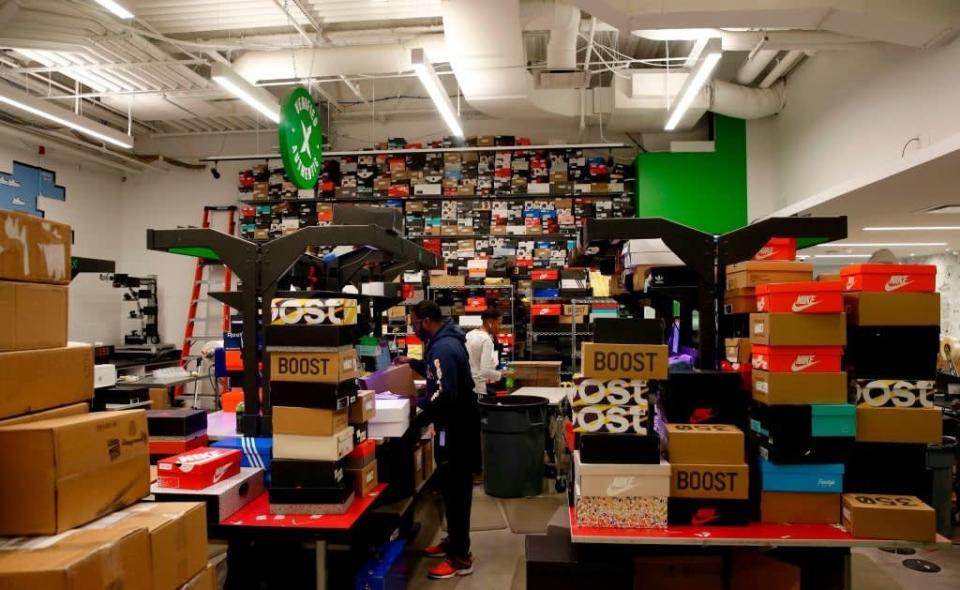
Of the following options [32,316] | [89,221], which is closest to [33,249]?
[32,316]

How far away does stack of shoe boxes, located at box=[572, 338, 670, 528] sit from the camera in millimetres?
2473

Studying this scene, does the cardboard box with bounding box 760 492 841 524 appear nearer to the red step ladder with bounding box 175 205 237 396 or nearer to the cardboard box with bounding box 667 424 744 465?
the cardboard box with bounding box 667 424 744 465

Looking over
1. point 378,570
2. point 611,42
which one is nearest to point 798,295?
point 378,570

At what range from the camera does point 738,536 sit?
7.88 feet

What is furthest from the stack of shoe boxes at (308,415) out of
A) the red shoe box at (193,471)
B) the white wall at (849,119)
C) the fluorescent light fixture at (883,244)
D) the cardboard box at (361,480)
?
the fluorescent light fixture at (883,244)

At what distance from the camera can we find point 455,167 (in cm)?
864

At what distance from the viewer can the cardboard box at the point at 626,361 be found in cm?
251

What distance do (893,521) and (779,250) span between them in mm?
1379

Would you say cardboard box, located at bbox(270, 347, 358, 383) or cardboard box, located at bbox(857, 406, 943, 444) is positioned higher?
cardboard box, located at bbox(270, 347, 358, 383)

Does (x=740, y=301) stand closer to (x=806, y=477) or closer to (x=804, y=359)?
(x=804, y=359)

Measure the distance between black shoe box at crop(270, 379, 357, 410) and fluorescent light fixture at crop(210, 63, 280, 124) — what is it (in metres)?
3.66

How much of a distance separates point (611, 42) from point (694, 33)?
2260mm

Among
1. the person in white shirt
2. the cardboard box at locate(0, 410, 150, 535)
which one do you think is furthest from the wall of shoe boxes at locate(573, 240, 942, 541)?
the person in white shirt

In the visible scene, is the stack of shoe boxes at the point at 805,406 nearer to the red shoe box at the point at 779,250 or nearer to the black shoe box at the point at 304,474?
the red shoe box at the point at 779,250
